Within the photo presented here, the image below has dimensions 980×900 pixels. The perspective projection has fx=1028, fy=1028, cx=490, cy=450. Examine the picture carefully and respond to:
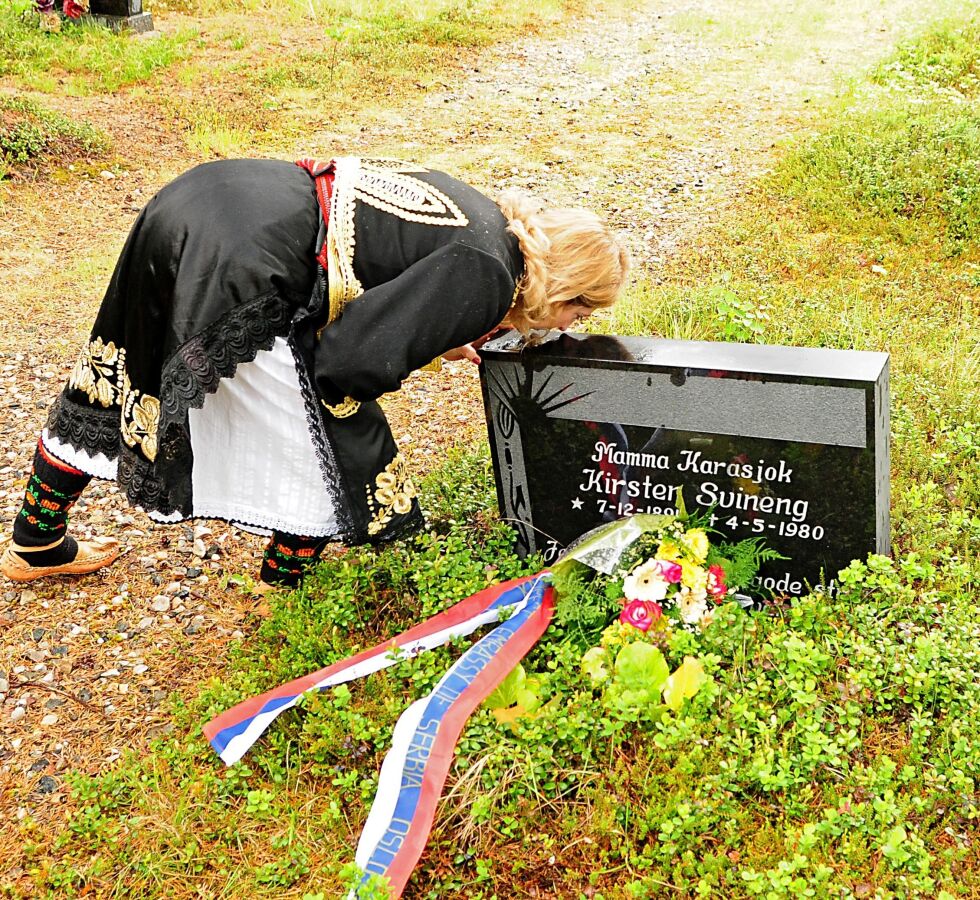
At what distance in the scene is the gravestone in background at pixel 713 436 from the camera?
10.3 ft

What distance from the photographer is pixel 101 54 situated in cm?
1052

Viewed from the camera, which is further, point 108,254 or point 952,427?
point 108,254

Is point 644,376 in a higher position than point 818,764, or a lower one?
higher

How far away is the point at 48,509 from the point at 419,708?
1539mm

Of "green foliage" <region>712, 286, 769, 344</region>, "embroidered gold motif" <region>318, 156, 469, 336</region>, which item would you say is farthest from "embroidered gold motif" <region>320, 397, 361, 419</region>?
"green foliage" <region>712, 286, 769, 344</region>

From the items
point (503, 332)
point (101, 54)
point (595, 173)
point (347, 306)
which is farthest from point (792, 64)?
point (347, 306)

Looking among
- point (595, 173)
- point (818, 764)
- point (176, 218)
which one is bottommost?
point (818, 764)

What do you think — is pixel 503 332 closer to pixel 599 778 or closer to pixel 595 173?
pixel 599 778

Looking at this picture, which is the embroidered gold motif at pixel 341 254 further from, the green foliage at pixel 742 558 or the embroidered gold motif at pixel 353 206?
the green foliage at pixel 742 558

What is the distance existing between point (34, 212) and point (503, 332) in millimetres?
5152

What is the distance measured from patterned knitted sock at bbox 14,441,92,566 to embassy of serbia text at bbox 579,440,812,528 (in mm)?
1721

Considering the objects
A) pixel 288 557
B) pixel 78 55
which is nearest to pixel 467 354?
pixel 288 557

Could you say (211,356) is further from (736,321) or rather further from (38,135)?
(38,135)

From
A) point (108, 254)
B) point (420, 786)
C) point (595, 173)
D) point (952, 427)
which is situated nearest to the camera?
point (420, 786)
